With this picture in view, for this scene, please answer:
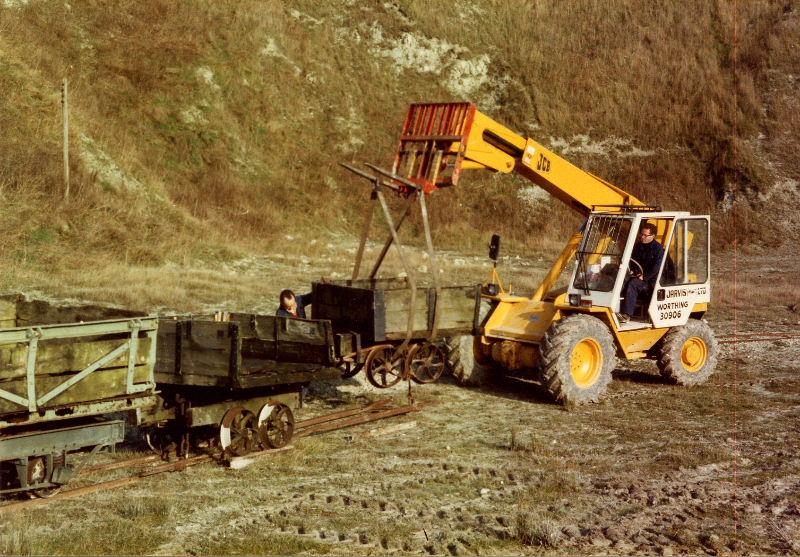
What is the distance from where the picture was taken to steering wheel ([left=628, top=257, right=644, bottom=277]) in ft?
45.9

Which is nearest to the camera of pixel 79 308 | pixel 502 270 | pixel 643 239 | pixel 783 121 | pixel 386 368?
pixel 79 308

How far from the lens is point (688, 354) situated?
Result: 15094mm

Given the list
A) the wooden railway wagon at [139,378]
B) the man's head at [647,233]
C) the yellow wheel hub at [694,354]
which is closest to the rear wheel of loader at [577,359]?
the man's head at [647,233]

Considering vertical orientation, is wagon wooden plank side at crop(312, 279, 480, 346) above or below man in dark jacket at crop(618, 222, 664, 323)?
below

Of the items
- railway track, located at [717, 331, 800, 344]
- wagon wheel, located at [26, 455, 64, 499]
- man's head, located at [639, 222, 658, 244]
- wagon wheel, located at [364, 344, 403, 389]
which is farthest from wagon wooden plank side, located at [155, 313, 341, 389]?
railway track, located at [717, 331, 800, 344]

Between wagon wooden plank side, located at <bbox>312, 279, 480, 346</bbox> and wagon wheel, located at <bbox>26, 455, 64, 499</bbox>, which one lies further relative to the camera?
wagon wooden plank side, located at <bbox>312, 279, 480, 346</bbox>

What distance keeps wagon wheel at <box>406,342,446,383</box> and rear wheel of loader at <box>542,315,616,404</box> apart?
151 cm

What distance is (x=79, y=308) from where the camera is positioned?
1066cm

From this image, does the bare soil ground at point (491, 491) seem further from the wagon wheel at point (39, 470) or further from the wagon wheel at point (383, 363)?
the wagon wheel at point (383, 363)

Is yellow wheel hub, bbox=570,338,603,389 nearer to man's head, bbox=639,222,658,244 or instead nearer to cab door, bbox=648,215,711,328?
cab door, bbox=648,215,711,328

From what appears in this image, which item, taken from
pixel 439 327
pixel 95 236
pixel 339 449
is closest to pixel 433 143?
pixel 439 327

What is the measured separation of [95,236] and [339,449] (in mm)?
16683

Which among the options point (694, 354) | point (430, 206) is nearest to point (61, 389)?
point (694, 354)

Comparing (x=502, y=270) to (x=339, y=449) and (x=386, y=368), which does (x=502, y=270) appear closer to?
(x=386, y=368)
